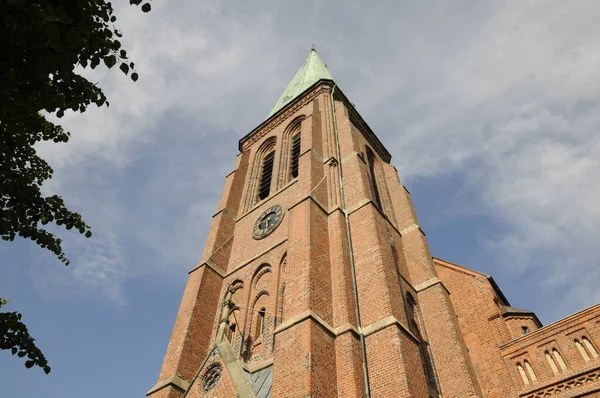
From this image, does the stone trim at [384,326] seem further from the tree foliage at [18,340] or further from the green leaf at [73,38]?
the green leaf at [73,38]

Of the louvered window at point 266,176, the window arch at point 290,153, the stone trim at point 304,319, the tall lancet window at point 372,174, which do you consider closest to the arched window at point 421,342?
the stone trim at point 304,319

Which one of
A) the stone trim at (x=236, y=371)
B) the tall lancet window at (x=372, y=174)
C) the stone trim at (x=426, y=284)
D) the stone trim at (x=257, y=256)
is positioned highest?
the tall lancet window at (x=372, y=174)

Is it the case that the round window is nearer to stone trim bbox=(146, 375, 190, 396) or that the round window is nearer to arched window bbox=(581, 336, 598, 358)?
stone trim bbox=(146, 375, 190, 396)

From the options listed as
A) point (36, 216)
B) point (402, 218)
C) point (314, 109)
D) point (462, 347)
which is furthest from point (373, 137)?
point (36, 216)

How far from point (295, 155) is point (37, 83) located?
1676cm

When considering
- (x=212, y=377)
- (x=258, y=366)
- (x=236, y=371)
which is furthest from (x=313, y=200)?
(x=212, y=377)

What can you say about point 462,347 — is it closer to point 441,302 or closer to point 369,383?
point 441,302

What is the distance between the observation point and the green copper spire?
2681cm

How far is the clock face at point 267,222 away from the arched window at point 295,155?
311 centimetres

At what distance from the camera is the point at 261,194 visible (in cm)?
2047

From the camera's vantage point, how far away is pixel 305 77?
2873 centimetres

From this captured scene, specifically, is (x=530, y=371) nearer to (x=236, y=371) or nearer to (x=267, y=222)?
(x=236, y=371)

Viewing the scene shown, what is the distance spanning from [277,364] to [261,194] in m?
11.8

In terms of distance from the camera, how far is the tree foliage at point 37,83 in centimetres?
388
